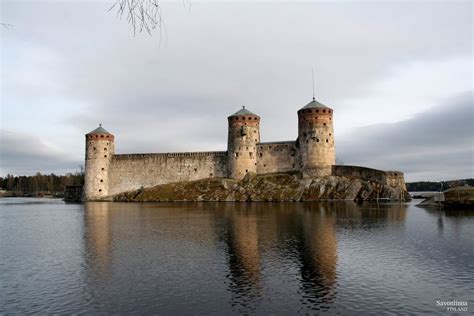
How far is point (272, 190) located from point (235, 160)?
1096cm

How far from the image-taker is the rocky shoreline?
6146 cm

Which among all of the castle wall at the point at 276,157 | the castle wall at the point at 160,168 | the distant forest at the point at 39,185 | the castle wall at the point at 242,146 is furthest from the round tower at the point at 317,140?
the distant forest at the point at 39,185

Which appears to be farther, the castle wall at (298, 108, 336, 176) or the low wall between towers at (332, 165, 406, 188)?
the castle wall at (298, 108, 336, 176)

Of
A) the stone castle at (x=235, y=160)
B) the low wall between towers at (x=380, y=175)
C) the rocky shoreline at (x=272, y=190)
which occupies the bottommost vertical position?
the rocky shoreline at (x=272, y=190)

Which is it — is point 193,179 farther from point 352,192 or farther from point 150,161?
point 352,192

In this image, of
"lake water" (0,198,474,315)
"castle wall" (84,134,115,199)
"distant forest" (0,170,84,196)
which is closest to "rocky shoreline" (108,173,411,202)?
"castle wall" (84,134,115,199)

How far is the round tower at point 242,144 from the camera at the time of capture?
73312 millimetres

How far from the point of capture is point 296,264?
17484 mm

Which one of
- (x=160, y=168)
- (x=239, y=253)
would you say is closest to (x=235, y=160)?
(x=160, y=168)

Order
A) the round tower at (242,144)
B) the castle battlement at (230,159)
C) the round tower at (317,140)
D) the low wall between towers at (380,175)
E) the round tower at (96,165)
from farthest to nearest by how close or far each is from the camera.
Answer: the round tower at (96,165), the round tower at (242,144), the castle battlement at (230,159), the round tower at (317,140), the low wall between towers at (380,175)

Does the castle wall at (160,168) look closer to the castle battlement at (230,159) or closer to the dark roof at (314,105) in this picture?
the castle battlement at (230,159)

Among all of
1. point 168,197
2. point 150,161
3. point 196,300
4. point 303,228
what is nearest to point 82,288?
point 196,300

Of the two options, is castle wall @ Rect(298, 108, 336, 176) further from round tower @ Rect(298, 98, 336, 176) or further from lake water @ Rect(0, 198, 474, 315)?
lake water @ Rect(0, 198, 474, 315)

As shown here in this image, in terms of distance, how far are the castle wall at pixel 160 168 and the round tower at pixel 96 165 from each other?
1344mm
